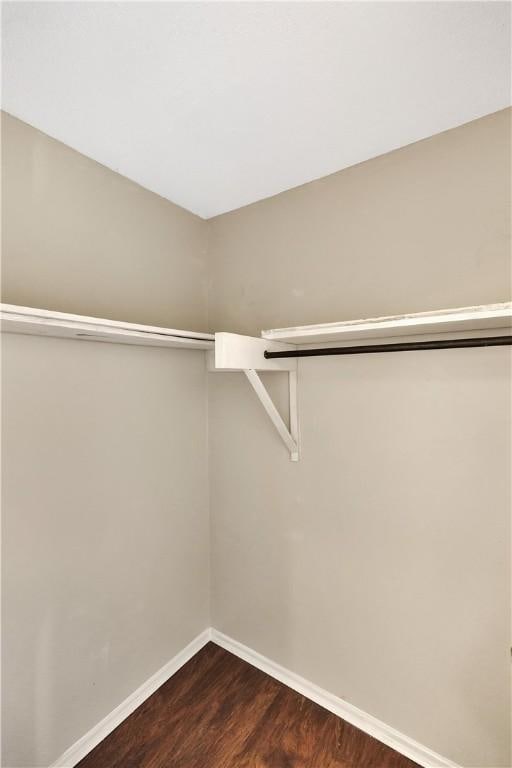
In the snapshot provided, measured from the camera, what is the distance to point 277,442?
1.74 metres

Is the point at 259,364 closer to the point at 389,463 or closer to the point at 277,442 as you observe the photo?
the point at 277,442

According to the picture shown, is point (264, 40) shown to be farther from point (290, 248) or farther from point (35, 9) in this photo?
point (290, 248)

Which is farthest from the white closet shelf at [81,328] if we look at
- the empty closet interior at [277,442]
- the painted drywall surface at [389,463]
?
the painted drywall surface at [389,463]

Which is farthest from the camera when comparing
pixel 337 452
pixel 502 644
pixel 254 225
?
pixel 254 225

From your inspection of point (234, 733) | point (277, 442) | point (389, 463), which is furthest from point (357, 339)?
point (234, 733)

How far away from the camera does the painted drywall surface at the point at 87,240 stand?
1.26 m

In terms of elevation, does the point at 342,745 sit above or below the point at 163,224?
below

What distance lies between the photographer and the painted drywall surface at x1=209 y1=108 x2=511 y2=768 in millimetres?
1255

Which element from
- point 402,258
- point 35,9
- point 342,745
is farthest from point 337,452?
point 35,9

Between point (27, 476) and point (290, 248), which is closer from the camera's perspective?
point (27, 476)

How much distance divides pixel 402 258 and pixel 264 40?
0.82m

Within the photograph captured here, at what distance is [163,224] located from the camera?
5.83 ft

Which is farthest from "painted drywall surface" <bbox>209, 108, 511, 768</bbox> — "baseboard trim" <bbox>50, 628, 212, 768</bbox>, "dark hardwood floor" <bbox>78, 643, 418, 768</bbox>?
"baseboard trim" <bbox>50, 628, 212, 768</bbox>

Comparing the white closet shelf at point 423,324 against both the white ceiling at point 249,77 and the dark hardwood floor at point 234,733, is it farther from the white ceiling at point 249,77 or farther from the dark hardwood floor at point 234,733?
the dark hardwood floor at point 234,733
